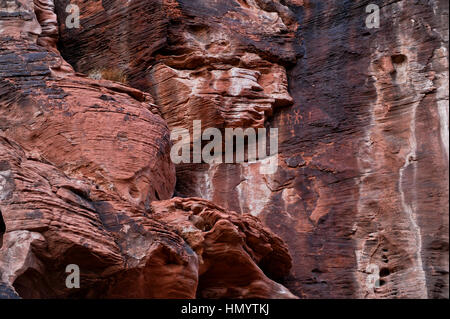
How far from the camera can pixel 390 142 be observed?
16500mm

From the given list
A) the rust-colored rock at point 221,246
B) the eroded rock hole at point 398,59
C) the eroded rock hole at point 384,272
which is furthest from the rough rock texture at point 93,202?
the eroded rock hole at point 398,59

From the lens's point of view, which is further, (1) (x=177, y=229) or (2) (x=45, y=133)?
(2) (x=45, y=133)

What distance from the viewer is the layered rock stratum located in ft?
44.1

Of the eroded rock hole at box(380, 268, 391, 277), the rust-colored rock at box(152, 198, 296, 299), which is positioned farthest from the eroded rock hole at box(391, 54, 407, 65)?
the rust-colored rock at box(152, 198, 296, 299)

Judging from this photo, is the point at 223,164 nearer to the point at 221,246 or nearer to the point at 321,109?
the point at 321,109

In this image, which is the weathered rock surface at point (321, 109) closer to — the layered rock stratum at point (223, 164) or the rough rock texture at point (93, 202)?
the layered rock stratum at point (223, 164)

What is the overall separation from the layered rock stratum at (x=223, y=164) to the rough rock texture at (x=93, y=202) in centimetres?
3

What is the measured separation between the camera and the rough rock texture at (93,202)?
13.0 meters

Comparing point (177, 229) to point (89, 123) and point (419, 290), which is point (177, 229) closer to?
point (89, 123)
